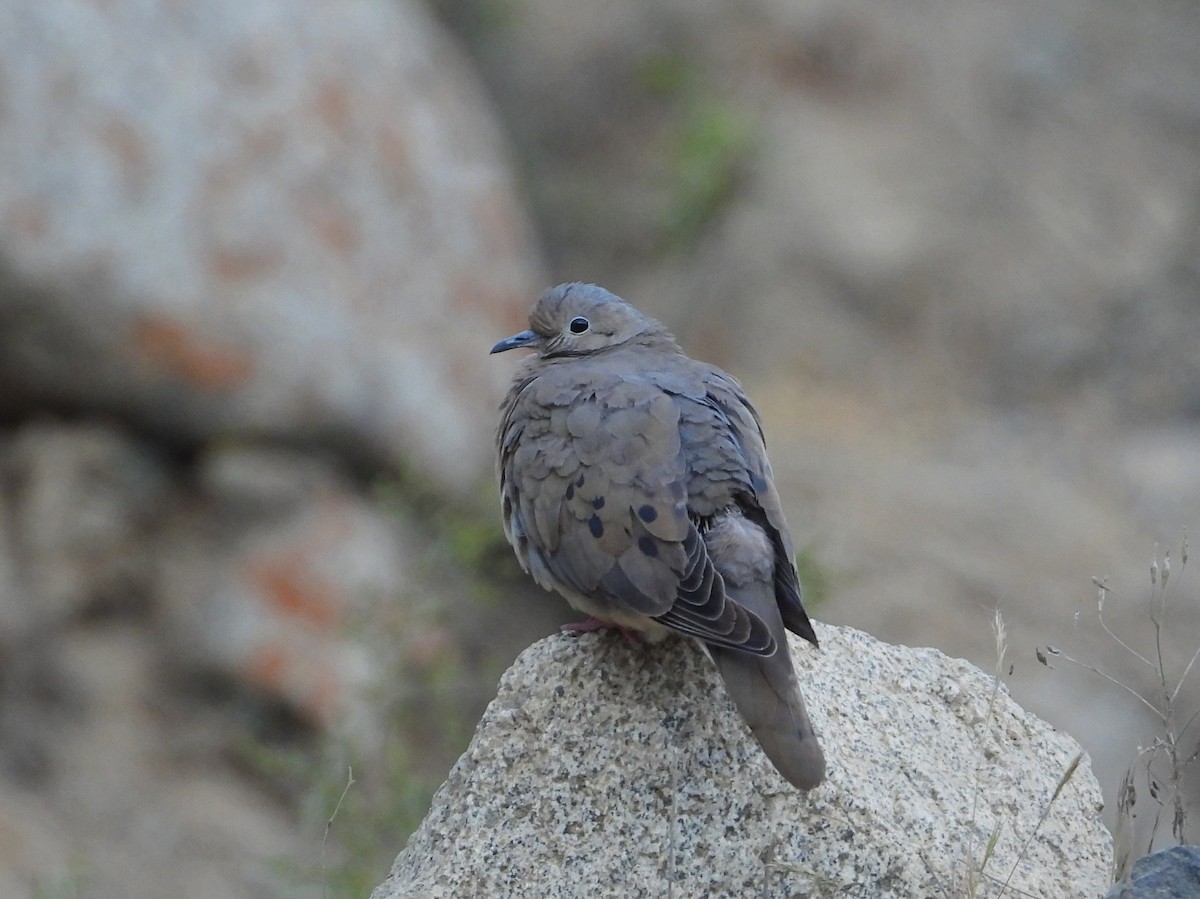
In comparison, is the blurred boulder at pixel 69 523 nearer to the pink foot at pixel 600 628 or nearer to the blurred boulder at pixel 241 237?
the blurred boulder at pixel 241 237

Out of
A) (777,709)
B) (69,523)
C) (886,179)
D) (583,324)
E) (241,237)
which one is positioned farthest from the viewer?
(886,179)

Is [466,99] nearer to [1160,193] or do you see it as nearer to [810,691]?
[1160,193]

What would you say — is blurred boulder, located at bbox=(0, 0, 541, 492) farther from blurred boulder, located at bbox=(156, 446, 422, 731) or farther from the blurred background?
blurred boulder, located at bbox=(156, 446, 422, 731)

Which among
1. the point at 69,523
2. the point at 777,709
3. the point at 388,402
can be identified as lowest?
the point at 777,709

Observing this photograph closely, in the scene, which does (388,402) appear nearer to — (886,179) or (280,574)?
(280,574)

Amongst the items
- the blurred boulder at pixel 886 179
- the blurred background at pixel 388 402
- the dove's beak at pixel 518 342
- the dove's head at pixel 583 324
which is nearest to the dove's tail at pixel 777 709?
the dove's head at pixel 583 324

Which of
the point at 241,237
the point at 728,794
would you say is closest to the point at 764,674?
the point at 728,794
